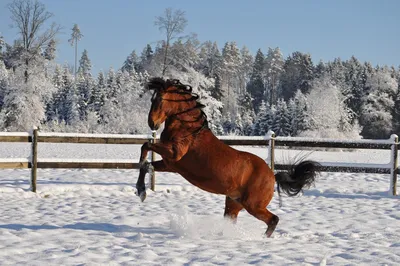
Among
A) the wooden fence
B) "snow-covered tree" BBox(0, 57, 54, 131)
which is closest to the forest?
"snow-covered tree" BBox(0, 57, 54, 131)

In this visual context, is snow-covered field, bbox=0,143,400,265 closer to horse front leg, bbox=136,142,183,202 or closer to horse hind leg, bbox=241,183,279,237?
horse hind leg, bbox=241,183,279,237

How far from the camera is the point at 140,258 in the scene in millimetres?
4488

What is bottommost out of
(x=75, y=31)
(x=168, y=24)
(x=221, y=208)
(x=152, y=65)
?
(x=221, y=208)

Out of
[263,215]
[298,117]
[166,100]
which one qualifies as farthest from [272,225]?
[298,117]

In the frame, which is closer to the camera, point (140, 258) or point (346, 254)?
point (140, 258)

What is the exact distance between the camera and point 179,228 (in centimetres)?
590

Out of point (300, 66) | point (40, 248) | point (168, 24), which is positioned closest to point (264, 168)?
point (40, 248)

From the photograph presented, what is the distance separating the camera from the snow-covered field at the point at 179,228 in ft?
15.1

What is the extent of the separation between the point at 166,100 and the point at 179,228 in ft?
6.04

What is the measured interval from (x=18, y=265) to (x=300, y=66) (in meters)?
81.1

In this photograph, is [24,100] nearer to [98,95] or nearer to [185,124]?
[98,95]

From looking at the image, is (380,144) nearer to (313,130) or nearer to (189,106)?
(189,106)

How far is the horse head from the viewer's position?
4.77 metres

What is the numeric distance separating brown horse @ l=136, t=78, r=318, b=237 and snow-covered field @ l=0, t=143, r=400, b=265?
0.58 meters
